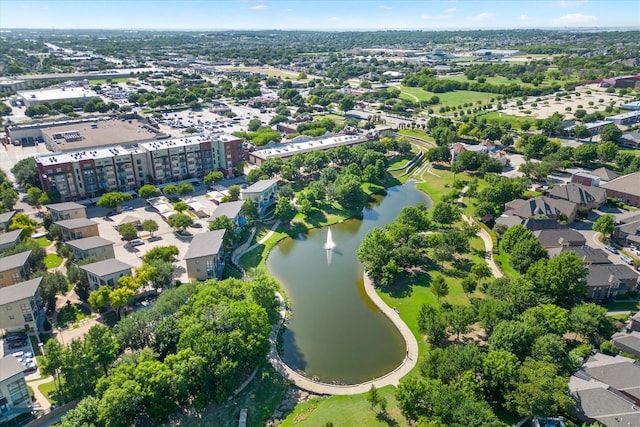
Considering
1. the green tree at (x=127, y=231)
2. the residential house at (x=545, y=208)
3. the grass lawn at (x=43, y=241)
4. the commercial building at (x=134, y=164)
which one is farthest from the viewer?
the commercial building at (x=134, y=164)

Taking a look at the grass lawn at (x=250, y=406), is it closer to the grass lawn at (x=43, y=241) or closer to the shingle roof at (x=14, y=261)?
the shingle roof at (x=14, y=261)

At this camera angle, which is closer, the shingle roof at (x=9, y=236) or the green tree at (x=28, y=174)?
the shingle roof at (x=9, y=236)

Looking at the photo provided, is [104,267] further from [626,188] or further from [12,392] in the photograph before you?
[626,188]

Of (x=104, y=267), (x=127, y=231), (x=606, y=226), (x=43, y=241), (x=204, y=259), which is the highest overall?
(x=104, y=267)

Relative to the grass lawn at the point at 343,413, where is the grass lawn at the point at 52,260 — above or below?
above

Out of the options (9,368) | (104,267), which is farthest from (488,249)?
(9,368)

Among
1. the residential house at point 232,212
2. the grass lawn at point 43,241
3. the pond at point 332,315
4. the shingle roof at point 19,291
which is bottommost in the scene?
the pond at point 332,315

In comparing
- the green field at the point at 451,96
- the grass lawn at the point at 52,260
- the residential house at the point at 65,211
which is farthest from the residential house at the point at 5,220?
the green field at the point at 451,96
